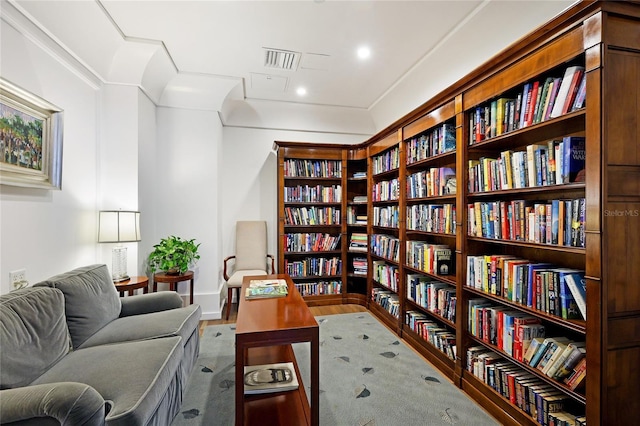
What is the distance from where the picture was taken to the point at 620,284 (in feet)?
4.29

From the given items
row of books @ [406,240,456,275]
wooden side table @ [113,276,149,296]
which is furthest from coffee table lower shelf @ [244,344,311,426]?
wooden side table @ [113,276,149,296]

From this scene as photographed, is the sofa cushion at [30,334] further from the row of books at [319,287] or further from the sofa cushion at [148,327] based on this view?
the row of books at [319,287]

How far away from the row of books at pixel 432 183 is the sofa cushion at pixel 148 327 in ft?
7.54

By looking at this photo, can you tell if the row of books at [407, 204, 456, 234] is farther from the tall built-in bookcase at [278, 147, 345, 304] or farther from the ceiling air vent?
the ceiling air vent

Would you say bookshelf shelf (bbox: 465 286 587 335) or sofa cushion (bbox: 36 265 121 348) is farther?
sofa cushion (bbox: 36 265 121 348)

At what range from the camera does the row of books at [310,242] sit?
3.96 meters

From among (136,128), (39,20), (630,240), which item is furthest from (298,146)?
(630,240)

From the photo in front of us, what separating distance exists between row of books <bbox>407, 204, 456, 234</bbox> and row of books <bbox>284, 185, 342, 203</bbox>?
122 centimetres

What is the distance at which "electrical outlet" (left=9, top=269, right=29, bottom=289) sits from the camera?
1.85 metres

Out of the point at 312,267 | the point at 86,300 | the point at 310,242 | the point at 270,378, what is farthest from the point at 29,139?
the point at 312,267

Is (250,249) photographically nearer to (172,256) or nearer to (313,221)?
(313,221)

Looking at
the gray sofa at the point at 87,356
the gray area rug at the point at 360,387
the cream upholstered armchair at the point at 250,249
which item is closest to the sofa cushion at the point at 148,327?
the gray sofa at the point at 87,356

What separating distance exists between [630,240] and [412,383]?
5.32 feet

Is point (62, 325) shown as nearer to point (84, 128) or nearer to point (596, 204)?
point (84, 128)
